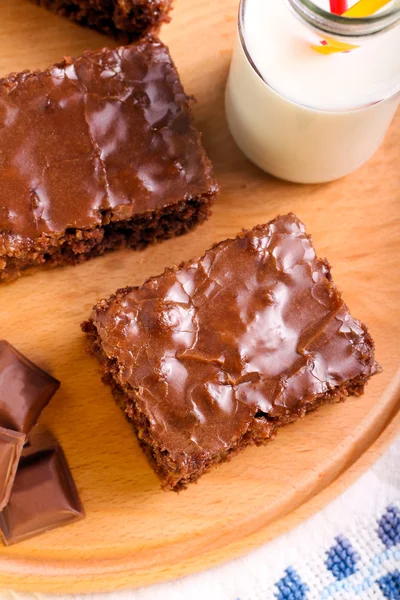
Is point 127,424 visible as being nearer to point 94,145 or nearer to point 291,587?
point 291,587

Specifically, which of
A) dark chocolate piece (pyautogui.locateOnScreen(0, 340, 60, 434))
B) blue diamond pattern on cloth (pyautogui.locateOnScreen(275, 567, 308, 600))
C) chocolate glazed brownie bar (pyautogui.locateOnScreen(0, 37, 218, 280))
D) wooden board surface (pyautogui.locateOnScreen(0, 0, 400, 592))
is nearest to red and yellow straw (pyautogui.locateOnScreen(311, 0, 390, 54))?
chocolate glazed brownie bar (pyautogui.locateOnScreen(0, 37, 218, 280))

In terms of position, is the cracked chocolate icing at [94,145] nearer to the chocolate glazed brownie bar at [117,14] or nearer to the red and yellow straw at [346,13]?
the chocolate glazed brownie bar at [117,14]

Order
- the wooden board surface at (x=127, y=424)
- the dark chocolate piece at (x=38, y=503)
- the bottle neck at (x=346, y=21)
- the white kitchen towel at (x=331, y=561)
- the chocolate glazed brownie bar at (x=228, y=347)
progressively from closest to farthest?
the bottle neck at (x=346, y=21), the chocolate glazed brownie bar at (x=228, y=347), the dark chocolate piece at (x=38, y=503), the wooden board surface at (x=127, y=424), the white kitchen towel at (x=331, y=561)

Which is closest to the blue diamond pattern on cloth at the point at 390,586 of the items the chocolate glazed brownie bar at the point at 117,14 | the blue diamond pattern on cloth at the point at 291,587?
the blue diamond pattern on cloth at the point at 291,587

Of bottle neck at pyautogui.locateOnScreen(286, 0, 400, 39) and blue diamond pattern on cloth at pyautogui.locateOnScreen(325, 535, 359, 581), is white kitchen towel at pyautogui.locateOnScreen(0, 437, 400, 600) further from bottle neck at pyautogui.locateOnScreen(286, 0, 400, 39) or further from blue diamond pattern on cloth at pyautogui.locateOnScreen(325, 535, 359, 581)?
bottle neck at pyautogui.locateOnScreen(286, 0, 400, 39)

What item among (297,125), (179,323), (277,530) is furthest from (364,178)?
(277,530)

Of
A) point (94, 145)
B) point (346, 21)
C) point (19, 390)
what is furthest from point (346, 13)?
point (19, 390)

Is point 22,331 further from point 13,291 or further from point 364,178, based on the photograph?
point 364,178
